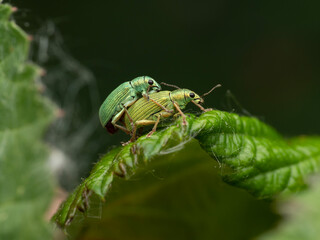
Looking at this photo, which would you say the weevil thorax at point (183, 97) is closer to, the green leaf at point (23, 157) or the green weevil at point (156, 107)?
the green weevil at point (156, 107)

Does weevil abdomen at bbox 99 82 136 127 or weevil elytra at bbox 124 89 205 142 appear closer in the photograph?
weevil elytra at bbox 124 89 205 142

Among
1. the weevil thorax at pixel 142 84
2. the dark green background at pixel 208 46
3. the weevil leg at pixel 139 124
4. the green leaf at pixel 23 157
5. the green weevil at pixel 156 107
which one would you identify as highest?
the green leaf at pixel 23 157

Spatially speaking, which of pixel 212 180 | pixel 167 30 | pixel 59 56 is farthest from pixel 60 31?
pixel 212 180

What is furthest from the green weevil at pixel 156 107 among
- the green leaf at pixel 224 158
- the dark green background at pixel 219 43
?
the dark green background at pixel 219 43

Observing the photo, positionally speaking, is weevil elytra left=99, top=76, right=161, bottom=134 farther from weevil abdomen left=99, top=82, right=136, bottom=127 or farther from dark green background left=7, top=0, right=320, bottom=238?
dark green background left=7, top=0, right=320, bottom=238

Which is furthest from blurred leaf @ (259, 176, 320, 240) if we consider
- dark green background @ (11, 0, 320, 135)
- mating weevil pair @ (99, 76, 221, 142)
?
dark green background @ (11, 0, 320, 135)

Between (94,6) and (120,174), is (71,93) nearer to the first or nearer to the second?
(94,6)

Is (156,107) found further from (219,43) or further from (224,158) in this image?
(219,43)

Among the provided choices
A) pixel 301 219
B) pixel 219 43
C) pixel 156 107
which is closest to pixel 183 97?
pixel 156 107
